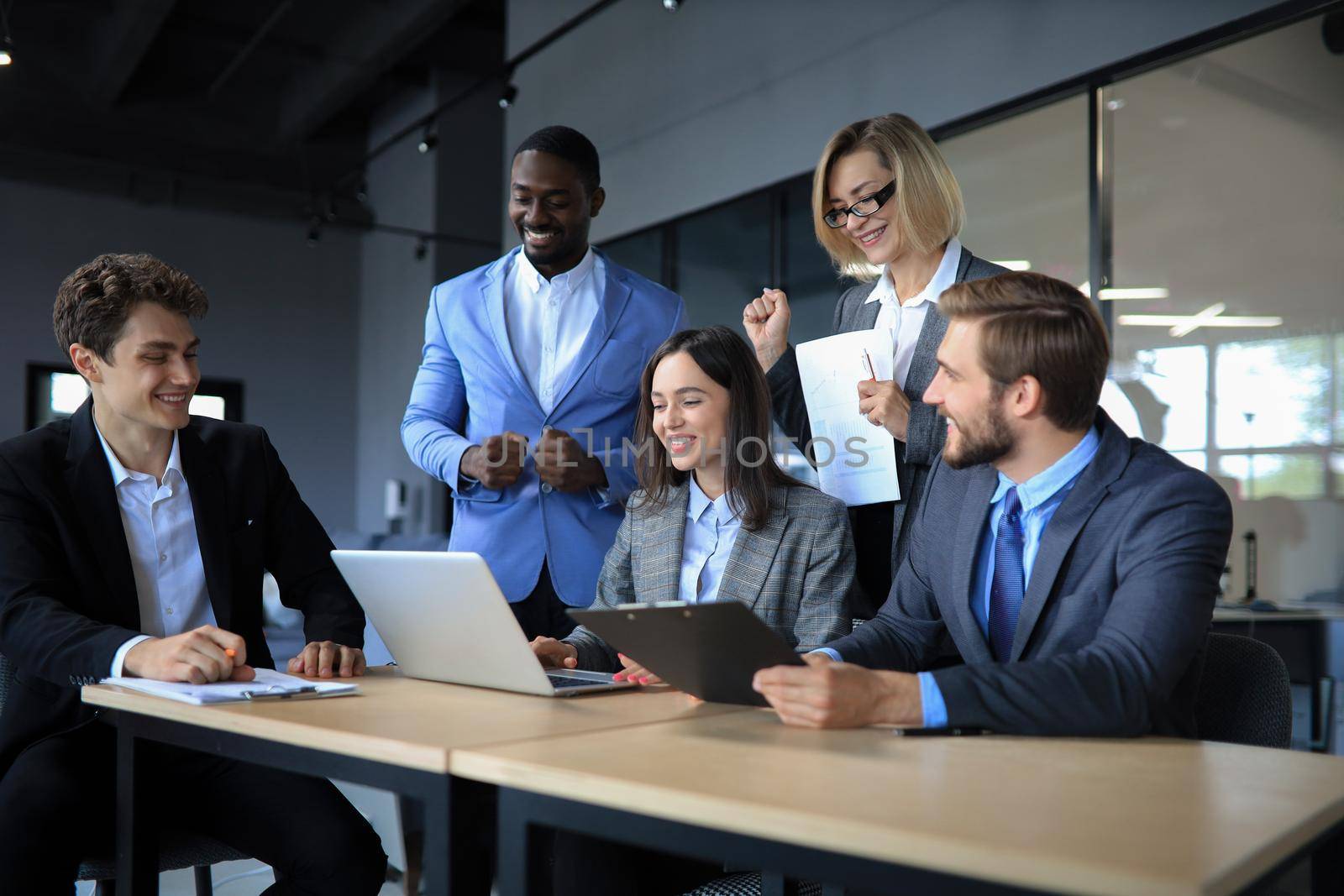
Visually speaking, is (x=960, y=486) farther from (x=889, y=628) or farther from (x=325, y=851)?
(x=325, y=851)

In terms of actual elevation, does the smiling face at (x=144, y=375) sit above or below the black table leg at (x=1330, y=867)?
above

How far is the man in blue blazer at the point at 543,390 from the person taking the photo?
2.42 meters

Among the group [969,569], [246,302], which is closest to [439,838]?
[969,569]

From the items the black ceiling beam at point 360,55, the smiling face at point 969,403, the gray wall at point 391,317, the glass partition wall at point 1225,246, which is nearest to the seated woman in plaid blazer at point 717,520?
the smiling face at point 969,403

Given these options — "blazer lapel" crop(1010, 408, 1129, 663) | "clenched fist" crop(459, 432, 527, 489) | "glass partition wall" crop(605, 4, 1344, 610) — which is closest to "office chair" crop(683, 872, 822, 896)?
"blazer lapel" crop(1010, 408, 1129, 663)

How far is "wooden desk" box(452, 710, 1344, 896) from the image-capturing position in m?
0.87

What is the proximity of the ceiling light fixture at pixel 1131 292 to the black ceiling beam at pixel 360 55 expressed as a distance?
538cm

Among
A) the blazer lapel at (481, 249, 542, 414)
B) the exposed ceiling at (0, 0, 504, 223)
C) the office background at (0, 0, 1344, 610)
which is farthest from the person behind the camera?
the exposed ceiling at (0, 0, 504, 223)

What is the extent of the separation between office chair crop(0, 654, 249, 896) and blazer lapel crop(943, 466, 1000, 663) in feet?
4.20

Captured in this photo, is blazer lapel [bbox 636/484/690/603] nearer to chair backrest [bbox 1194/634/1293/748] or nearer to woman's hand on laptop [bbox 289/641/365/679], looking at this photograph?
woman's hand on laptop [bbox 289/641/365/679]

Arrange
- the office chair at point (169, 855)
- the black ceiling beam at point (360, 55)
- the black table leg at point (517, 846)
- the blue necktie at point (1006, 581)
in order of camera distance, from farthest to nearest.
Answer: the black ceiling beam at point (360, 55), the office chair at point (169, 855), the blue necktie at point (1006, 581), the black table leg at point (517, 846)

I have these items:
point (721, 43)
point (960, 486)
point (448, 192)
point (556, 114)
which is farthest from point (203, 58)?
point (960, 486)

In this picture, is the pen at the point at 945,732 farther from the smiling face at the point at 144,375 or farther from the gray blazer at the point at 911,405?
the smiling face at the point at 144,375

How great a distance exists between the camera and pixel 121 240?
34.7ft
